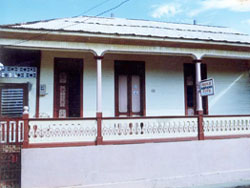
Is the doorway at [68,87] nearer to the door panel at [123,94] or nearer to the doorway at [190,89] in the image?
the door panel at [123,94]

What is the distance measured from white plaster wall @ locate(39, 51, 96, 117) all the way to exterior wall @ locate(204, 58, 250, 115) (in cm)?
478

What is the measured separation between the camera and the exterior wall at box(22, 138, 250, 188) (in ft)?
22.0

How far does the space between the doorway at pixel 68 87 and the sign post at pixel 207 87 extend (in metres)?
4.14

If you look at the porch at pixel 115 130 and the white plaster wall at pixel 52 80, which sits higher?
the white plaster wall at pixel 52 80

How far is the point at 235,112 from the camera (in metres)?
10.7

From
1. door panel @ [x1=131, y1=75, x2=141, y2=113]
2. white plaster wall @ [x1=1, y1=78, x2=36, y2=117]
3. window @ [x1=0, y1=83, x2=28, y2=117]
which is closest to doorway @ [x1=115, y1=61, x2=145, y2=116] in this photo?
door panel @ [x1=131, y1=75, x2=141, y2=113]

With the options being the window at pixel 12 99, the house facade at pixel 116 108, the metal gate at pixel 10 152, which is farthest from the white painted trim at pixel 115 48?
the metal gate at pixel 10 152

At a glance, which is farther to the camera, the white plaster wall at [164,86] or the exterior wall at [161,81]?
the white plaster wall at [164,86]

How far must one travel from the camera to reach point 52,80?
29.0 ft

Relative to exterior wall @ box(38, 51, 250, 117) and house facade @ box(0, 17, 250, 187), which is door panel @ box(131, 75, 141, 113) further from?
exterior wall @ box(38, 51, 250, 117)

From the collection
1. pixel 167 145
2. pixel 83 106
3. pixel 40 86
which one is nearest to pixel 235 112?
pixel 167 145

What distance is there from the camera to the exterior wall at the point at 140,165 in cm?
670

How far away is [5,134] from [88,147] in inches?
87.8

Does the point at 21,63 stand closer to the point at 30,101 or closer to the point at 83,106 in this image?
the point at 30,101
